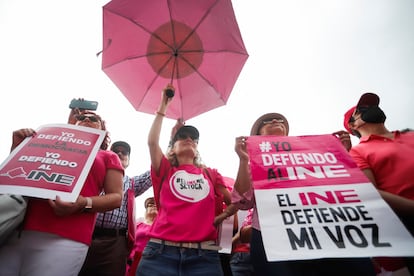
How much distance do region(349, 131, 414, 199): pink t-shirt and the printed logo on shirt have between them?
1403 mm

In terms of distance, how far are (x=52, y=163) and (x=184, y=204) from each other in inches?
44.8

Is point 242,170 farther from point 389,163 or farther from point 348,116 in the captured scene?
point 348,116

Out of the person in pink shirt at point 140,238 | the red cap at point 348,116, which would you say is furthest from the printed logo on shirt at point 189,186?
the red cap at point 348,116

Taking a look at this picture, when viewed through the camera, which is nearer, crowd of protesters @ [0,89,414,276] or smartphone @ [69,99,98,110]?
crowd of protesters @ [0,89,414,276]

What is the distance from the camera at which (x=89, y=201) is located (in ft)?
5.42

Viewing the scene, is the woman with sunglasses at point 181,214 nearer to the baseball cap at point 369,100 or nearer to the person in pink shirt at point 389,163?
the person in pink shirt at point 389,163

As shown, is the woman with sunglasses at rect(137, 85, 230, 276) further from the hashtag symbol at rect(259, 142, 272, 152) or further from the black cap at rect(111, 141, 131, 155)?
the black cap at rect(111, 141, 131, 155)

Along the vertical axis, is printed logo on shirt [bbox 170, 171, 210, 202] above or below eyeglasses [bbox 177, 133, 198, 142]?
below

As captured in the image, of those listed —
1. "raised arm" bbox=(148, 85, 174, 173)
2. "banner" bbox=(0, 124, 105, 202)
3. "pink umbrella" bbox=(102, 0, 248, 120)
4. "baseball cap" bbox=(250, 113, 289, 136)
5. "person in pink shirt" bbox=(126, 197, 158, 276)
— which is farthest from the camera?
"person in pink shirt" bbox=(126, 197, 158, 276)

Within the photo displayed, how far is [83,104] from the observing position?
8.62ft

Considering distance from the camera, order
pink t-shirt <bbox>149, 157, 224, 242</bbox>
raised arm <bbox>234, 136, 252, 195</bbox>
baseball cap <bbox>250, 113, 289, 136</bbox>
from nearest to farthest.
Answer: pink t-shirt <bbox>149, 157, 224, 242</bbox>, raised arm <bbox>234, 136, 252, 195</bbox>, baseball cap <bbox>250, 113, 289, 136</bbox>

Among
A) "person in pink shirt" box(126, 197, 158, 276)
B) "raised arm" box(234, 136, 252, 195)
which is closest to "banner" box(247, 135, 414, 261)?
"raised arm" box(234, 136, 252, 195)

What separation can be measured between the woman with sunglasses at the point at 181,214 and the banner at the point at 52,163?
673 millimetres

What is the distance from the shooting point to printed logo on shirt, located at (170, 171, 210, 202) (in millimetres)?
2169
